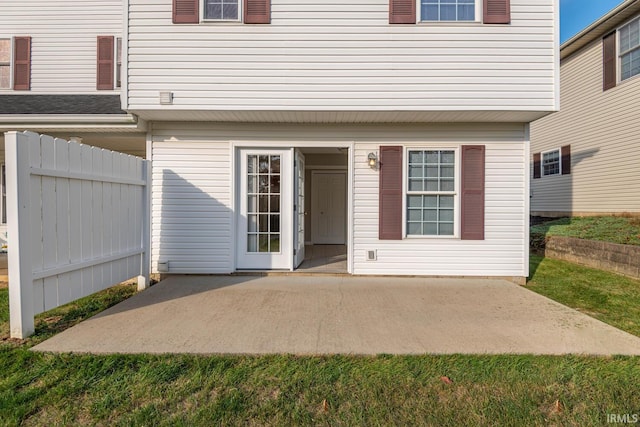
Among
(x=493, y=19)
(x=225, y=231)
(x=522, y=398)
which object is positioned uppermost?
(x=493, y=19)

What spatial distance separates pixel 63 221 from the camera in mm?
3816

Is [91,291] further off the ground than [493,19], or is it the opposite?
[493,19]

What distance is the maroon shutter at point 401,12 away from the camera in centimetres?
521

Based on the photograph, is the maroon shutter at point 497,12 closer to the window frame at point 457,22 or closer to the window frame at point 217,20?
the window frame at point 457,22

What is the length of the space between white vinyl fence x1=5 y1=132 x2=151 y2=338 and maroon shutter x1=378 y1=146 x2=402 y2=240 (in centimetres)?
373

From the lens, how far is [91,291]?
425cm

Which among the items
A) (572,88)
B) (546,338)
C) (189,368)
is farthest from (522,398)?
(572,88)

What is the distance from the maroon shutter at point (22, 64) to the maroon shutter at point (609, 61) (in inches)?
574

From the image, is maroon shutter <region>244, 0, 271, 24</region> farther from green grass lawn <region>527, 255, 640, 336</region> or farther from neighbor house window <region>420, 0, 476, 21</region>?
green grass lawn <region>527, 255, 640, 336</region>

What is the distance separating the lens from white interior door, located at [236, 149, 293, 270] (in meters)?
6.01

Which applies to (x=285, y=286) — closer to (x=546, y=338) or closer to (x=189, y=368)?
(x=189, y=368)

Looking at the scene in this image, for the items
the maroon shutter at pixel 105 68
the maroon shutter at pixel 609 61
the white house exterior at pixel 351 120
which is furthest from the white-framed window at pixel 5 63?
the maroon shutter at pixel 609 61

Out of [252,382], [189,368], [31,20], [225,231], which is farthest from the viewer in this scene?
[31,20]

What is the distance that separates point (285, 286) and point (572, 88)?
1198cm
